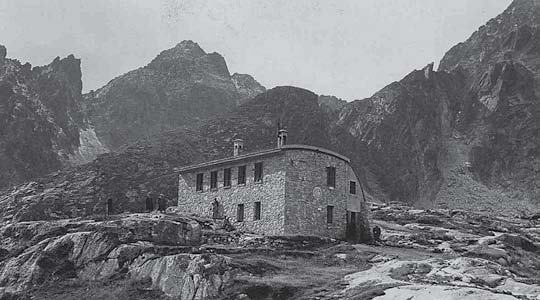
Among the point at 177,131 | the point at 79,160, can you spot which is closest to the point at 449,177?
the point at 177,131

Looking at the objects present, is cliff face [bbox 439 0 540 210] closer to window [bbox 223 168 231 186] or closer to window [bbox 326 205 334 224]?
window [bbox 326 205 334 224]

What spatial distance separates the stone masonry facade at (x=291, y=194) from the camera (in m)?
55.4

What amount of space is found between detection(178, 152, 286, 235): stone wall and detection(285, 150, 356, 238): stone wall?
0.75 metres

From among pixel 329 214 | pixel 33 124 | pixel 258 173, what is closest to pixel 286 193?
pixel 258 173

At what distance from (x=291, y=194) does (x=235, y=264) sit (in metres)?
12.9

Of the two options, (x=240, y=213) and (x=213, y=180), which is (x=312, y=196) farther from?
(x=213, y=180)

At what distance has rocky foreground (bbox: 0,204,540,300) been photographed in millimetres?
39094

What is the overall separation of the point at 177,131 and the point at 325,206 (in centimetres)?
8230

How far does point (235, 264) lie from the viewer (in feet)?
143

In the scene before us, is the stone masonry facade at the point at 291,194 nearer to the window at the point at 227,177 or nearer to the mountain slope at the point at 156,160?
the window at the point at 227,177

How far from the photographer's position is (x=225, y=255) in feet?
154

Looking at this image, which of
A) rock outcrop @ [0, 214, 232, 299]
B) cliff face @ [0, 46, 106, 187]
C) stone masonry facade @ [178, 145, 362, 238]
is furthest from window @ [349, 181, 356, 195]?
cliff face @ [0, 46, 106, 187]

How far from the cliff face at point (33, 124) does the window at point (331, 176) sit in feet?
330

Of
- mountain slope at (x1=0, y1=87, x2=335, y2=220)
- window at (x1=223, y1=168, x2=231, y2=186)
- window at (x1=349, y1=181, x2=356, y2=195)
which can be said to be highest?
mountain slope at (x1=0, y1=87, x2=335, y2=220)
